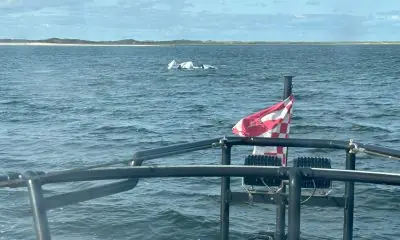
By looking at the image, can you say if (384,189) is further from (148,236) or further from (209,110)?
(209,110)

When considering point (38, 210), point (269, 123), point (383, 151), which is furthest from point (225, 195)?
point (38, 210)

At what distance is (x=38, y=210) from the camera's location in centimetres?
324

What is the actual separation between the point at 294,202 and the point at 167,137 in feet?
84.0

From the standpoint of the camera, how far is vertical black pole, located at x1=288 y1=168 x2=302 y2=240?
337 centimetres

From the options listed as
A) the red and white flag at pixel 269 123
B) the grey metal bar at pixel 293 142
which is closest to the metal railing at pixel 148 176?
the grey metal bar at pixel 293 142

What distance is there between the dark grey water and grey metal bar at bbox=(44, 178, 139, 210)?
5086 millimetres

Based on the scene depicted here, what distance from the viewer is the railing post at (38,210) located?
10.5ft

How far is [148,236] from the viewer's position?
15.0 metres

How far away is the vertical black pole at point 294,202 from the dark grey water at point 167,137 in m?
5.90

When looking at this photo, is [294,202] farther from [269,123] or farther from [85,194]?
[269,123]

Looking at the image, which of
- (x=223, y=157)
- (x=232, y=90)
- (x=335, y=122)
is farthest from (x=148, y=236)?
(x=232, y=90)

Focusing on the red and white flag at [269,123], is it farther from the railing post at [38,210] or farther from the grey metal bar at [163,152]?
the railing post at [38,210]

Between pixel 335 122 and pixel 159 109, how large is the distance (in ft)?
40.8

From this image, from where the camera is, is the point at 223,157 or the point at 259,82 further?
the point at 259,82
